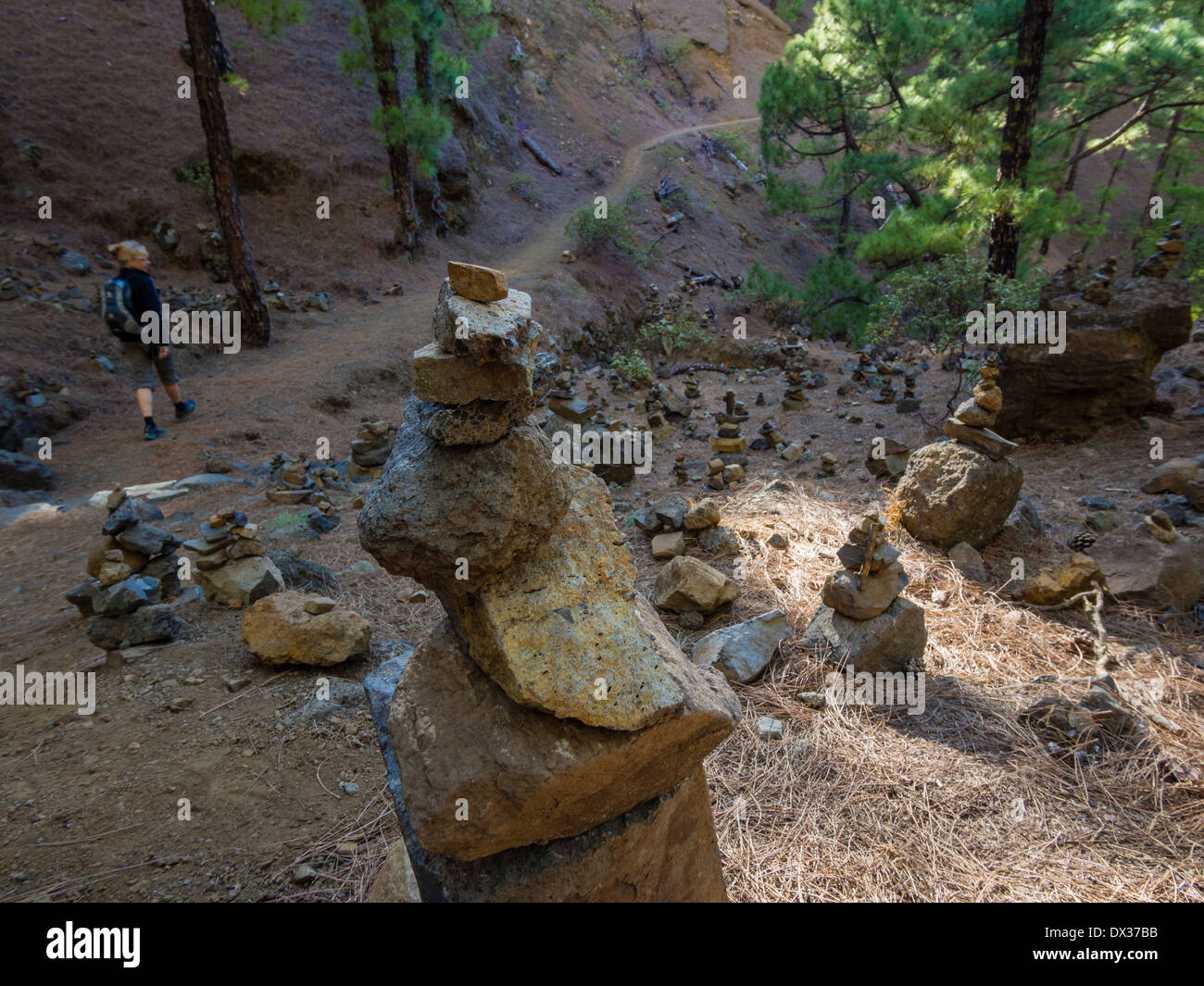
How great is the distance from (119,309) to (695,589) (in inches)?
263

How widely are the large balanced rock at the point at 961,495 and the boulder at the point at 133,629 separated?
15.7 ft

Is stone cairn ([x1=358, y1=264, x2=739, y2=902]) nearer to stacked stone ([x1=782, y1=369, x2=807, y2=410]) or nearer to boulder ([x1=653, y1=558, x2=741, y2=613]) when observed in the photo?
boulder ([x1=653, y1=558, x2=741, y2=613])

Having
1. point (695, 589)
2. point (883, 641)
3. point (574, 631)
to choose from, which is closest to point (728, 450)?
point (695, 589)

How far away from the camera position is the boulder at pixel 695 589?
4.08 m

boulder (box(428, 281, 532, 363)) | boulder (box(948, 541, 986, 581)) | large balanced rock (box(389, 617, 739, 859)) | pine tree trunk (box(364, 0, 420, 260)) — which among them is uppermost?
pine tree trunk (box(364, 0, 420, 260))

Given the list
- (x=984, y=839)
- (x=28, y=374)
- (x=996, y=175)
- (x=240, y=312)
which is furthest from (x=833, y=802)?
(x=240, y=312)

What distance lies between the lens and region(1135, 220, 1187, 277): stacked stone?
6.07 meters

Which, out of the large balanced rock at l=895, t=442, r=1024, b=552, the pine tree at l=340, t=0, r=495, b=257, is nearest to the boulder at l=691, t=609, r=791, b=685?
the large balanced rock at l=895, t=442, r=1024, b=552

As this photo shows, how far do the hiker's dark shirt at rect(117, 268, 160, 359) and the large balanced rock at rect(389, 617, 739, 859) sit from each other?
23.3ft

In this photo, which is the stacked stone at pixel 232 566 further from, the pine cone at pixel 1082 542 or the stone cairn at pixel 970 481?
the pine cone at pixel 1082 542

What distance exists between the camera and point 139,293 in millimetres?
6949

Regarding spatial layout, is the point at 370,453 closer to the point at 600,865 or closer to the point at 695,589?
the point at 695,589

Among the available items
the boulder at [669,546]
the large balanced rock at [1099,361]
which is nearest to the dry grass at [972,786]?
the boulder at [669,546]
